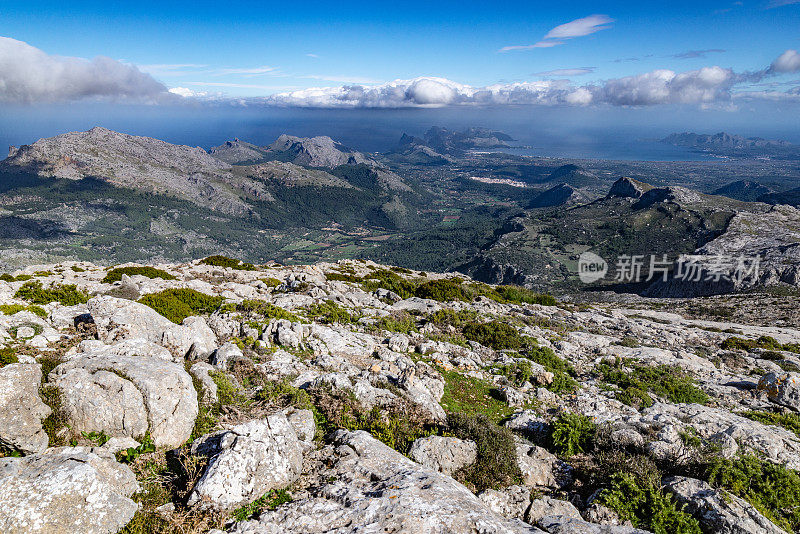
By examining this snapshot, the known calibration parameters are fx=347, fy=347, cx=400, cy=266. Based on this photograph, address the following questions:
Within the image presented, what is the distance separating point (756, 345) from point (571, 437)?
31.6m

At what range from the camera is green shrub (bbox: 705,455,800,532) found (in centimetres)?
926

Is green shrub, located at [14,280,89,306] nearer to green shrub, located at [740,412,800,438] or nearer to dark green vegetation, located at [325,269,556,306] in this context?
dark green vegetation, located at [325,269,556,306]

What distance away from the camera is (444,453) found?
33.3 ft

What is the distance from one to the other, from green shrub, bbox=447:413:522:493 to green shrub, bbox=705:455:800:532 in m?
5.30

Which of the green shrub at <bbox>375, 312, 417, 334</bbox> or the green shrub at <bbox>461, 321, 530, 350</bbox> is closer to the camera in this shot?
the green shrub at <bbox>375, 312, 417, 334</bbox>

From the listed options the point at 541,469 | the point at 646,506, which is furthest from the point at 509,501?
the point at 646,506

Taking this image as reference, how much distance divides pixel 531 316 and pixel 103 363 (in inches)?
1239

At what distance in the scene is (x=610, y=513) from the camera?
8562 millimetres

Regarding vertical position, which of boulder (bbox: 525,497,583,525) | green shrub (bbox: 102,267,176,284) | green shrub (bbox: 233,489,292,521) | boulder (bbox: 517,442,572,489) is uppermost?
green shrub (bbox: 233,489,292,521)

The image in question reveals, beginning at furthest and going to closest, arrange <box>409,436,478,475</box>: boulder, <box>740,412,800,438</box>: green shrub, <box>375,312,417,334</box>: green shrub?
<box>375,312,417,334</box>: green shrub < <box>740,412,800,438</box>: green shrub < <box>409,436,478,475</box>: boulder

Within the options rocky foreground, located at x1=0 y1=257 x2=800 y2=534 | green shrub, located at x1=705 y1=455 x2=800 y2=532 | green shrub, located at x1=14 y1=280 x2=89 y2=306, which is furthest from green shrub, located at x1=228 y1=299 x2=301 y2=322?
green shrub, located at x1=705 y1=455 x2=800 y2=532

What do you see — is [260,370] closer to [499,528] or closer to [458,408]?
[458,408]

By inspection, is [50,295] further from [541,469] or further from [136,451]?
[541,469]

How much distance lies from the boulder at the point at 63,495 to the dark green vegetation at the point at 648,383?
1904 centimetres
